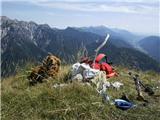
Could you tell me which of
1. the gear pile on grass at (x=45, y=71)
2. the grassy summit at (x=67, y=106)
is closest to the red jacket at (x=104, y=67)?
the gear pile on grass at (x=45, y=71)

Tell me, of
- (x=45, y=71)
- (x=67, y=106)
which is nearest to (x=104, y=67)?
(x=45, y=71)

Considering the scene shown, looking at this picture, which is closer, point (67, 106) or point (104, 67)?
point (67, 106)

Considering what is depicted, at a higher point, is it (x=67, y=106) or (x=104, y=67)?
(x=104, y=67)

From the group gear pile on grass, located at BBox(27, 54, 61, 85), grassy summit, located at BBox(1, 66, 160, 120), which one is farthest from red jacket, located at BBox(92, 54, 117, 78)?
grassy summit, located at BBox(1, 66, 160, 120)

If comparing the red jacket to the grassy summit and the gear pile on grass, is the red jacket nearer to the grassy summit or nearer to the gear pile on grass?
the gear pile on grass

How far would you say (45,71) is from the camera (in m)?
9.99

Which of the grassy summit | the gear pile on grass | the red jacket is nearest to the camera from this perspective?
the grassy summit

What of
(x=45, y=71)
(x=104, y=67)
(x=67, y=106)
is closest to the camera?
(x=67, y=106)

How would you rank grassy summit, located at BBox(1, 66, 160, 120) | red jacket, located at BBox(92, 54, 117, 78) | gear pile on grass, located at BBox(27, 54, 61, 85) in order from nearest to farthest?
grassy summit, located at BBox(1, 66, 160, 120) < gear pile on grass, located at BBox(27, 54, 61, 85) < red jacket, located at BBox(92, 54, 117, 78)

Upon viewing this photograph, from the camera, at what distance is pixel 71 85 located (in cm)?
809

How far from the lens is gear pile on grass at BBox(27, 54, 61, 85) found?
383 inches

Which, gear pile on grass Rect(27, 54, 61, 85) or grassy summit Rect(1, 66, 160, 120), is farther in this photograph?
gear pile on grass Rect(27, 54, 61, 85)

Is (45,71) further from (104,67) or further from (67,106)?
(67,106)

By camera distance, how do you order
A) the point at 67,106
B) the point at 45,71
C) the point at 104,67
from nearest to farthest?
the point at 67,106
the point at 45,71
the point at 104,67
